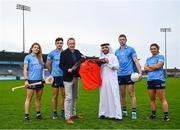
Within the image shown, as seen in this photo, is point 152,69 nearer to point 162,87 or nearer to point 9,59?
point 162,87

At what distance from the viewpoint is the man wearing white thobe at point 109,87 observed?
930 centimetres

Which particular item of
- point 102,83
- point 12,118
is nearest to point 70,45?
point 102,83

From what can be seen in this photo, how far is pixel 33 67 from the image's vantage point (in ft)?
30.1

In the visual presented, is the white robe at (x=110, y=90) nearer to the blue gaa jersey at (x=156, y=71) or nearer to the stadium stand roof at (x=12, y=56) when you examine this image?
the blue gaa jersey at (x=156, y=71)

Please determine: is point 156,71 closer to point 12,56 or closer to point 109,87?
point 109,87

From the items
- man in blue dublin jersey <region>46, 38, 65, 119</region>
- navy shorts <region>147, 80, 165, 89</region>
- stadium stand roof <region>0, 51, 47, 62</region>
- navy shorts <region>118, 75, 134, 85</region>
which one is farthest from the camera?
stadium stand roof <region>0, 51, 47, 62</region>

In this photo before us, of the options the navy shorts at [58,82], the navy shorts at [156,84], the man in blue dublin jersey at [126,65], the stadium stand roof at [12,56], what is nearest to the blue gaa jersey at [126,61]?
the man in blue dublin jersey at [126,65]

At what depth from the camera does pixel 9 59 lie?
7400 centimetres

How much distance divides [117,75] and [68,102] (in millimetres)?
1567

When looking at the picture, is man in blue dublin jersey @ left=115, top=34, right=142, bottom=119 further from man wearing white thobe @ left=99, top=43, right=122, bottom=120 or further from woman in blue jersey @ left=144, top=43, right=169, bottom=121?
woman in blue jersey @ left=144, top=43, right=169, bottom=121

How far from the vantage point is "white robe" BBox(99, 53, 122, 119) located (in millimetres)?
9297

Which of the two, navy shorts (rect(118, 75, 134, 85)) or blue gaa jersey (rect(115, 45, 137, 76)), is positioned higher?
blue gaa jersey (rect(115, 45, 137, 76))

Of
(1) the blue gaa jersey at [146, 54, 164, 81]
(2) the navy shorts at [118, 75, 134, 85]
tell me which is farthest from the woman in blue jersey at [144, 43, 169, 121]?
(2) the navy shorts at [118, 75, 134, 85]

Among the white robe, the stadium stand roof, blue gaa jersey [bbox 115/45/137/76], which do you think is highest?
the stadium stand roof
